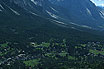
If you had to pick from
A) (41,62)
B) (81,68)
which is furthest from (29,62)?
(81,68)

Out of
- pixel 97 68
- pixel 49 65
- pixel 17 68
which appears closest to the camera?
pixel 97 68

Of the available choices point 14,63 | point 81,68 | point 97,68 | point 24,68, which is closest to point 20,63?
point 14,63

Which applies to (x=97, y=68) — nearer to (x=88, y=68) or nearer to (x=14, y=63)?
(x=88, y=68)

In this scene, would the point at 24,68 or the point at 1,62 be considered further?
the point at 1,62

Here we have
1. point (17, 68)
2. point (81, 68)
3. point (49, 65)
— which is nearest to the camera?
point (81, 68)

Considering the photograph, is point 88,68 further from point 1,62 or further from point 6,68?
point 1,62

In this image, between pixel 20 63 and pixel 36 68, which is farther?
pixel 20 63

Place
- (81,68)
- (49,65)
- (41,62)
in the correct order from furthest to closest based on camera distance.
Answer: (41,62) → (49,65) → (81,68)

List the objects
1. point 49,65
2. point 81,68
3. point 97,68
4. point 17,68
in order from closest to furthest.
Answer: point 97,68, point 81,68, point 17,68, point 49,65

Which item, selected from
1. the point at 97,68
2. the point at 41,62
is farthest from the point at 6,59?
the point at 97,68
